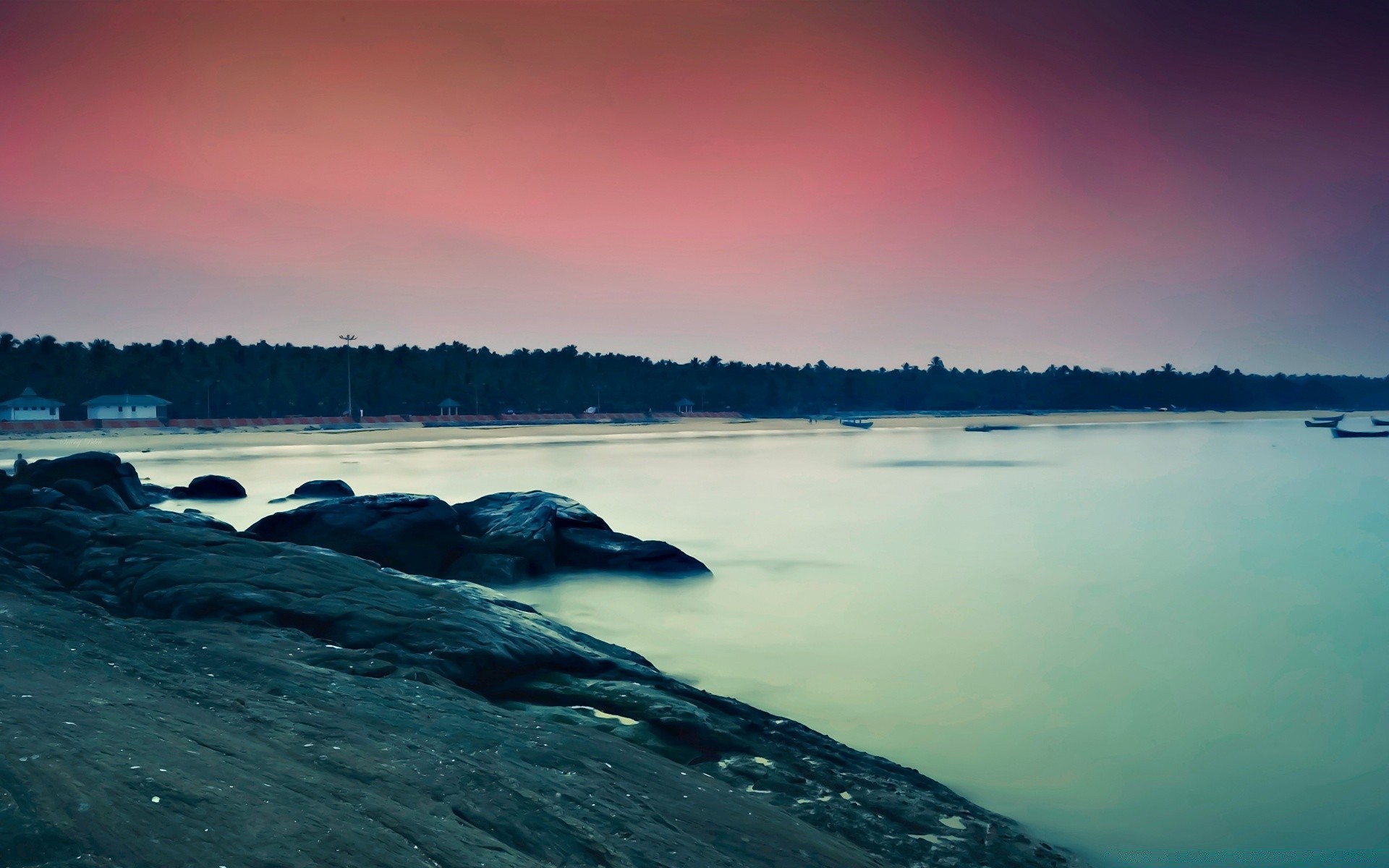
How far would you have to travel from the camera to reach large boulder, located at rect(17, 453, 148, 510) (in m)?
15.2

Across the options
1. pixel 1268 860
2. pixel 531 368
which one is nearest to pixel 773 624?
pixel 1268 860

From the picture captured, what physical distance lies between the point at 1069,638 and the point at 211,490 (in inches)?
843

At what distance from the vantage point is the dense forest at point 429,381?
328ft

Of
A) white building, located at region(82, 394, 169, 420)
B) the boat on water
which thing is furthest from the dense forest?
the boat on water

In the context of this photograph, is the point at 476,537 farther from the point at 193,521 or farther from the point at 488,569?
the point at 193,521

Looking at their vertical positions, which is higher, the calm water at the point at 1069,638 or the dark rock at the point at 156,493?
the dark rock at the point at 156,493

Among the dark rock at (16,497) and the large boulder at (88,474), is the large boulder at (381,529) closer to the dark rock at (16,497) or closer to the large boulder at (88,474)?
the dark rock at (16,497)

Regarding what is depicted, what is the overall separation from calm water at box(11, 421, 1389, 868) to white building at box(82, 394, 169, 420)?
76.3 metres

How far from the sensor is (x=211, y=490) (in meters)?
25.0

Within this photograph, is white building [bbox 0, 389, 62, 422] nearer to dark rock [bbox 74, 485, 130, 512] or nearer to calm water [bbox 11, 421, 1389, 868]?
calm water [bbox 11, 421, 1389, 868]

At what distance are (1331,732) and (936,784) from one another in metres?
4.47

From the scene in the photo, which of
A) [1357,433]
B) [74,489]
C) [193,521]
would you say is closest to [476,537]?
[193,521]

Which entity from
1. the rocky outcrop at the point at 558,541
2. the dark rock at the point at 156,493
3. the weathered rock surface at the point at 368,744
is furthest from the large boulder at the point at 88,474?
the weathered rock surface at the point at 368,744

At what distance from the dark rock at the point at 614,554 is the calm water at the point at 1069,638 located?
571mm
